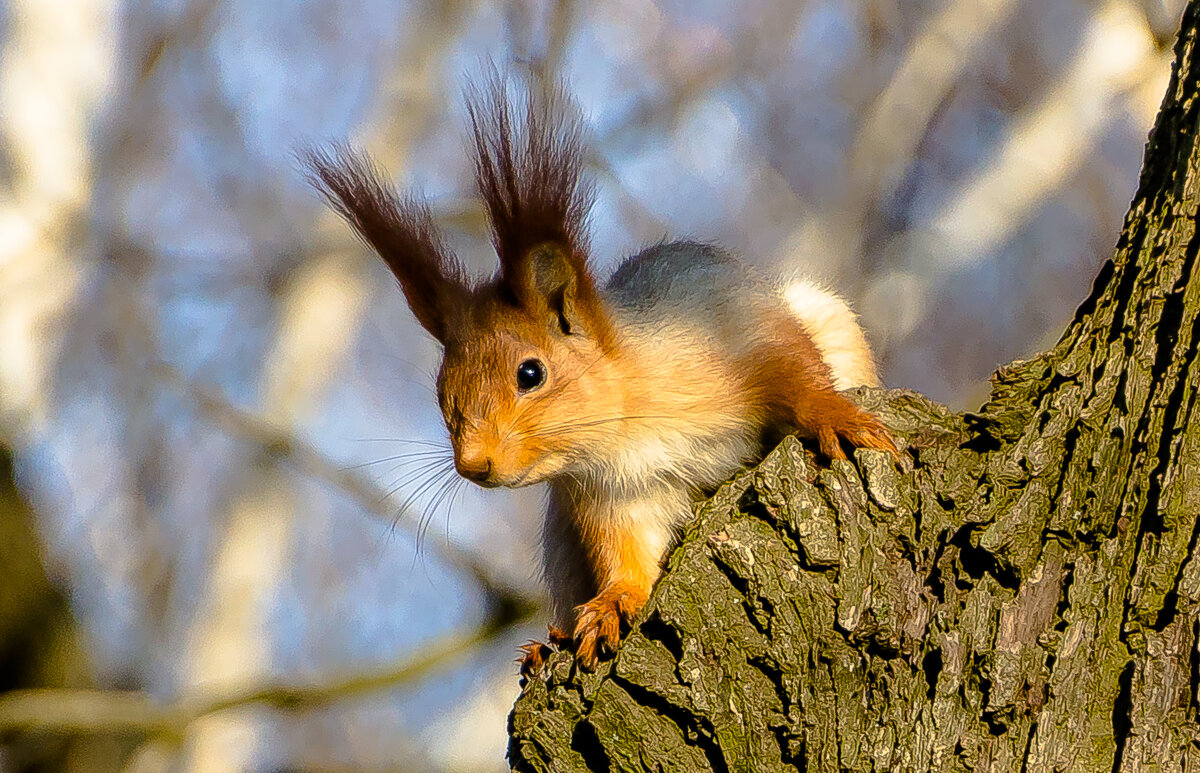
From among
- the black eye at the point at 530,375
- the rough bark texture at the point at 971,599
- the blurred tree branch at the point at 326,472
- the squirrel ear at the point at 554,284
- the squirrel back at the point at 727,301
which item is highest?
the blurred tree branch at the point at 326,472

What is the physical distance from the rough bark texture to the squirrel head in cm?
46

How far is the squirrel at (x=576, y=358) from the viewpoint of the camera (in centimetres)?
188

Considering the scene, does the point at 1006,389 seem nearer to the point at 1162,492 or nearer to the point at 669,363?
the point at 1162,492

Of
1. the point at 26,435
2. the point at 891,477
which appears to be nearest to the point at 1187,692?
the point at 891,477

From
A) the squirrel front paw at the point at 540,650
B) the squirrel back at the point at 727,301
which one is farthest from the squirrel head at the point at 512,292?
the squirrel front paw at the point at 540,650

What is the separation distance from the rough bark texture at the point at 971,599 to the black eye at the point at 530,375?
0.52 m

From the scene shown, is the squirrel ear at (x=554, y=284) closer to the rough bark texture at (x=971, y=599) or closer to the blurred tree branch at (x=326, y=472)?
the rough bark texture at (x=971, y=599)

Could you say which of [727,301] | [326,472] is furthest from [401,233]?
[326,472]

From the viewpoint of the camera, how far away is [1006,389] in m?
1.60

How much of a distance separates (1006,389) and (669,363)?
60 cm

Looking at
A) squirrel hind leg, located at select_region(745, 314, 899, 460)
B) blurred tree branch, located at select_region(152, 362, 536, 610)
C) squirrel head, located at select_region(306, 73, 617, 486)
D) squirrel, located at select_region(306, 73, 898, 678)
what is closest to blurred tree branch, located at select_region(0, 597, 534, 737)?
blurred tree branch, located at select_region(152, 362, 536, 610)

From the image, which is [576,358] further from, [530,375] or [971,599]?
[971,599]

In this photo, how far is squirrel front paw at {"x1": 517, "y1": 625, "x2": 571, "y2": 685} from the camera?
1.75m

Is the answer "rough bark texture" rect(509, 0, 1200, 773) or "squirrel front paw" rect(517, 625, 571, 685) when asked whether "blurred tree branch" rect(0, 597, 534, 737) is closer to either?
"squirrel front paw" rect(517, 625, 571, 685)
